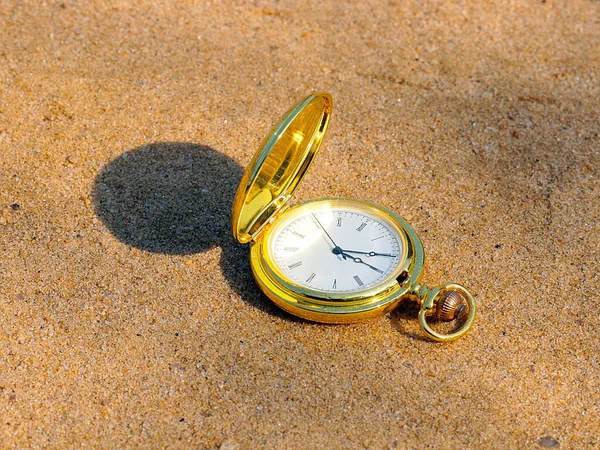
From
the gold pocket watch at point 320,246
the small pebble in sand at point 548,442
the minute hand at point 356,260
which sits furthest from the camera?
the minute hand at point 356,260

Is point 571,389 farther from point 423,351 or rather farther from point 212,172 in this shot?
point 212,172

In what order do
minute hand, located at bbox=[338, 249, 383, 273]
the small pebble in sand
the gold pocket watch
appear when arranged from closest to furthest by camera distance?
the small pebble in sand, the gold pocket watch, minute hand, located at bbox=[338, 249, 383, 273]

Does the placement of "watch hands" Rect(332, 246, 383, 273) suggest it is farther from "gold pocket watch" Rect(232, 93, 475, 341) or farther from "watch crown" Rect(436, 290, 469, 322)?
"watch crown" Rect(436, 290, 469, 322)

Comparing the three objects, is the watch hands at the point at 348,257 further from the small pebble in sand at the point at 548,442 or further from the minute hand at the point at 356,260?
the small pebble in sand at the point at 548,442

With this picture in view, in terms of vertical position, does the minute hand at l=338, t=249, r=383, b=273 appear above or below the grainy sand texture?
above

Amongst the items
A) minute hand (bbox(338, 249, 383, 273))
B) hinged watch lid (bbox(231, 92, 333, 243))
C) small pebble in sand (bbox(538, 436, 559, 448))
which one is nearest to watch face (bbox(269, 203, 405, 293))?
minute hand (bbox(338, 249, 383, 273))

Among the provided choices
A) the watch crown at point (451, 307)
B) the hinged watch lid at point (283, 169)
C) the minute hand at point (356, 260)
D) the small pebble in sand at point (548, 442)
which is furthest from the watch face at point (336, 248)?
the small pebble in sand at point (548, 442)

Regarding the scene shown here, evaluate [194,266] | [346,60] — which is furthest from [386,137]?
[194,266]

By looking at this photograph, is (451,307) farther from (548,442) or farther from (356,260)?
(548,442)
